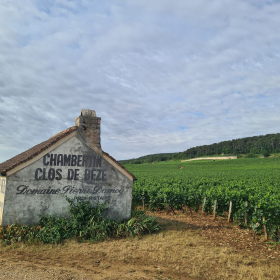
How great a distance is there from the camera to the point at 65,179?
11961mm

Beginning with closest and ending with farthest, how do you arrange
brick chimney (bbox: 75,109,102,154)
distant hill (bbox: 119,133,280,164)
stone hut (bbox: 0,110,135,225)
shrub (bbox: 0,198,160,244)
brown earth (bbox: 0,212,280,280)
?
brown earth (bbox: 0,212,280,280) → shrub (bbox: 0,198,160,244) → stone hut (bbox: 0,110,135,225) → brick chimney (bbox: 75,109,102,154) → distant hill (bbox: 119,133,280,164)

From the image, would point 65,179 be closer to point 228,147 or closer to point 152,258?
point 152,258

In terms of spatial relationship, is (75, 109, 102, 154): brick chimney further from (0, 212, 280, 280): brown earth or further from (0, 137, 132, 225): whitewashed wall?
(0, 212, 280, 280): brown earth

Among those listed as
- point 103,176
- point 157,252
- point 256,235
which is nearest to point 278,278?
point 157,252

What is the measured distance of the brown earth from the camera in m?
7.50

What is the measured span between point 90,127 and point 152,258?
264 inches

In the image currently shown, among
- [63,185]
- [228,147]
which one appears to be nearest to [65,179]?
[63,185]

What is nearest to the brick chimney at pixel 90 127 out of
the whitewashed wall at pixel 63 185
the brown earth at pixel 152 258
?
the whitewashed wall at pixel 63 185

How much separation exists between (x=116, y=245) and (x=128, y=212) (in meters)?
2.89

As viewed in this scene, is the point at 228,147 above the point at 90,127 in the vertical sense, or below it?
above

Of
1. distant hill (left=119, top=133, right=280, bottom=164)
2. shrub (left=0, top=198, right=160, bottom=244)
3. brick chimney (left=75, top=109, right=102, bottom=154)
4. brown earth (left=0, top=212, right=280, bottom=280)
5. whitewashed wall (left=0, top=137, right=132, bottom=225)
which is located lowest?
brown earth (left=0, top=212, right=280, bottom=280)

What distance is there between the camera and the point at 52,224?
1095 centimetres

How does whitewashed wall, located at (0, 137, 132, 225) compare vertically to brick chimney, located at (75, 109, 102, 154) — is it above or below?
below

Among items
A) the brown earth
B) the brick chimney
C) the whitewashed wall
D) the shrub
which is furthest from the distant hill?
the brown earth
